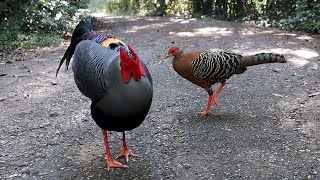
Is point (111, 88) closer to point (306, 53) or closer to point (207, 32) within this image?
point (306, 53)

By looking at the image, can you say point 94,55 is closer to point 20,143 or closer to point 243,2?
point 20,143

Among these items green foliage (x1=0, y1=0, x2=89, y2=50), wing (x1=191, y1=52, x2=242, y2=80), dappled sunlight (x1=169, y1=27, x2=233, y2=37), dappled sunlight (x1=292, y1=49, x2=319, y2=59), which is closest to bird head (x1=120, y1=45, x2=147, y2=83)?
wing (x1=191, y1=52, x2=242, y2=80)

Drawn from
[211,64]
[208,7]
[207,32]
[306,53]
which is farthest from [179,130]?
[208,7]

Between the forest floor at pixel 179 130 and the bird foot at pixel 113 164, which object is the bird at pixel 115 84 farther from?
the forest floor at pixel 179 130

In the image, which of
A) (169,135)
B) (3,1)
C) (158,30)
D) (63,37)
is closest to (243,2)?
(158,30)

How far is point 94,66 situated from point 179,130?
61.0 inches

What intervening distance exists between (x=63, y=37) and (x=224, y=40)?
184 inches

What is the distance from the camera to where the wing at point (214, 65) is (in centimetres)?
442

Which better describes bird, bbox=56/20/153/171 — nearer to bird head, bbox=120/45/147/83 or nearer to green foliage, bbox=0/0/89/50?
bird head, bbox=120/45/147/83

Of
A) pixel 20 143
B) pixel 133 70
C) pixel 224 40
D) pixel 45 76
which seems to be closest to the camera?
pixel 133 70

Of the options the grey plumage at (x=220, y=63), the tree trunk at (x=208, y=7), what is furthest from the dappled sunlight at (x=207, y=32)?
the grey plumage at (x=220, y=63)

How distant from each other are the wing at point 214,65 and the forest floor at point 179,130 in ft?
1.84

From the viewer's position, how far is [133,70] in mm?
2885

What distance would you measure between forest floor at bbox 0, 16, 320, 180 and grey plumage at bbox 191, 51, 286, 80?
569mm
